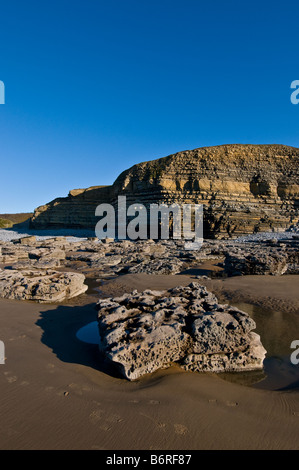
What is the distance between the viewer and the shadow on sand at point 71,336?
345 cm

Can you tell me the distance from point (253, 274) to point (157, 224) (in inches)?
725

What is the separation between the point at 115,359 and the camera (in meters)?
3.14

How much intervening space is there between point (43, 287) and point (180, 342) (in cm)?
411

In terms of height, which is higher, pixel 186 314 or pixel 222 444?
pixel 186 314

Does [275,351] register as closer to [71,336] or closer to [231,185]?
[71,336]

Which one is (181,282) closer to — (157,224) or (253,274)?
(253,274)

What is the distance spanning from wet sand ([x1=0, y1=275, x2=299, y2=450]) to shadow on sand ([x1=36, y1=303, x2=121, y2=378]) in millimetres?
16

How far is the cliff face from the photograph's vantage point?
87.5 ft

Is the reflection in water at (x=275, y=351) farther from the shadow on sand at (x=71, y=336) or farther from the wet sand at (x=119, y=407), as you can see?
the shadow on sand at (x=71, y=336)

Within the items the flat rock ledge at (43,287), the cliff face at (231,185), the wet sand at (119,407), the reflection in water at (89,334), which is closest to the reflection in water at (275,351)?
the wet sand at (119,407)

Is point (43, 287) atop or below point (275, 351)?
atop

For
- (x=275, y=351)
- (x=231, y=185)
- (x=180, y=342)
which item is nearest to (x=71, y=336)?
(x=180, y=342)

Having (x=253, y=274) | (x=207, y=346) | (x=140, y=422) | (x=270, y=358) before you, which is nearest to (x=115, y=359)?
(x=140, y=422)

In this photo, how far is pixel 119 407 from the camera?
2.53m
